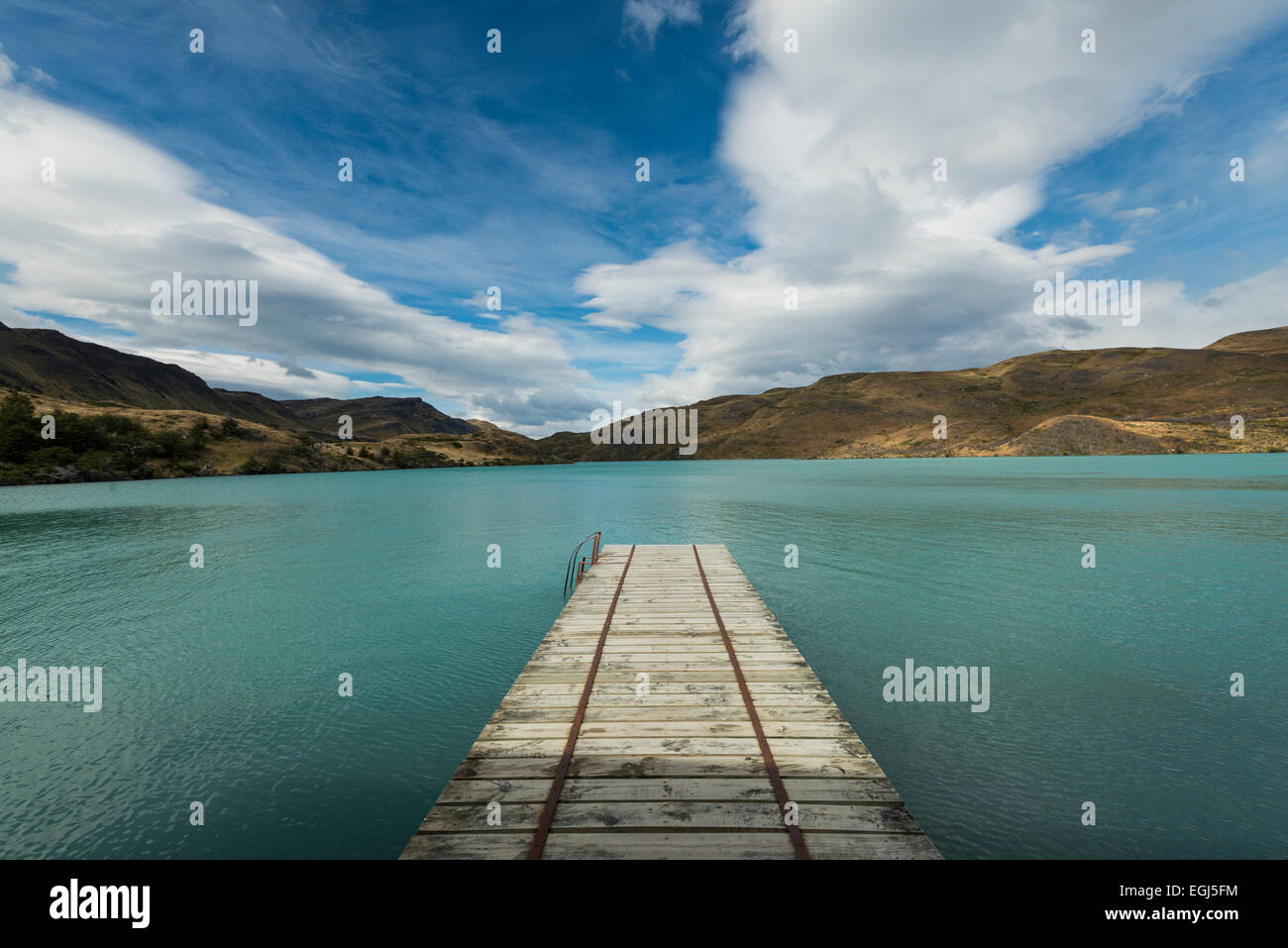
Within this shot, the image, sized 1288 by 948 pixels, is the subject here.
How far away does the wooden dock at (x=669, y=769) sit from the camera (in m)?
5.48

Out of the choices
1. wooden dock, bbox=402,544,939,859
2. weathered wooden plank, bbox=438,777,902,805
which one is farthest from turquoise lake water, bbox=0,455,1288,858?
weathered wooden plank, bbox=438,777,902,805

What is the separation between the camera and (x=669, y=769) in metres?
6.95

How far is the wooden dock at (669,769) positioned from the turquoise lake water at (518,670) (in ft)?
8.89

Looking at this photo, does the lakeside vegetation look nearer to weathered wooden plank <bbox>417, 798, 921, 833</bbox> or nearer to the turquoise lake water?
the turquoise lake water

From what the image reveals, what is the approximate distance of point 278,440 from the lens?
164 metres

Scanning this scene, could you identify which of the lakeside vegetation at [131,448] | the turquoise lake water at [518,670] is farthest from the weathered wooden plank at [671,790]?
the lakeside vegetation at [131,448]

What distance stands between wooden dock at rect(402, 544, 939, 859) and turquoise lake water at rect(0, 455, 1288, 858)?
8.89 ft

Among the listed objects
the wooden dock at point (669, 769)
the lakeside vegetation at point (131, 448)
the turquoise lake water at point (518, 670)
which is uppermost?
the lakeside vegetation at point (131, 448)

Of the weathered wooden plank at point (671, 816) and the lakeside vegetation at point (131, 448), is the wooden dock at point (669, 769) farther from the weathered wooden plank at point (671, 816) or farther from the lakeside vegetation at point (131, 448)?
the lakeside vegetation at point (131, 448)

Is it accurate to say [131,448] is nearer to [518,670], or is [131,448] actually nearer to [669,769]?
[518,670]
